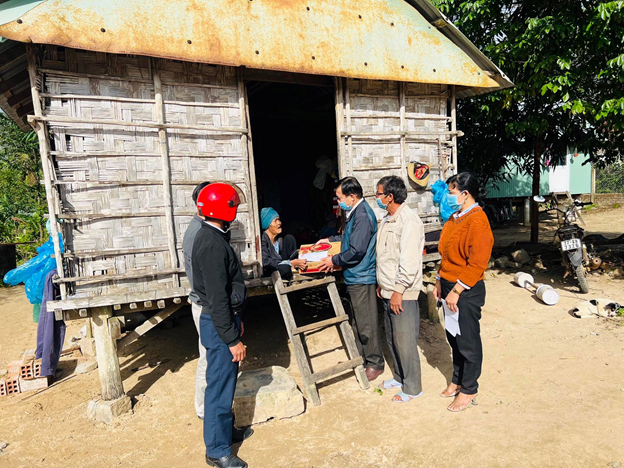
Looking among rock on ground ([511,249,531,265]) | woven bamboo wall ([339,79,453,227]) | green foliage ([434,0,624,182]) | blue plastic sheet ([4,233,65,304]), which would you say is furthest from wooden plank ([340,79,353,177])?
rock on ground ([511,249,531,265])

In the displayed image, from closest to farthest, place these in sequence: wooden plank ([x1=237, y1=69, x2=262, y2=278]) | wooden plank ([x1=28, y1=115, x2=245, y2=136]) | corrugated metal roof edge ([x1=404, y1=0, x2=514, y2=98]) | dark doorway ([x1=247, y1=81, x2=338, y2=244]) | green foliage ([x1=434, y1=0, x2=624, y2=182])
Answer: wooden plank ([x1=28, y1=115, x2=245, y2=136]), wooden plank ([x1=237, y1=69, x2=262, y2=278]), corrugated metal roof edge ([x1=404, y1=0, x2=514, y2=98]), green foliage ([x1=434, y1=0, x2=624, y2=182]), dark doorway ([x1=247, y1=81, x2=338, y2=244])

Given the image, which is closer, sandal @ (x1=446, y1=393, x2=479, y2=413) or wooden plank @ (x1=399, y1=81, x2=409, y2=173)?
sandal @ (x1=446, y1=393, x2=479, y2=413)

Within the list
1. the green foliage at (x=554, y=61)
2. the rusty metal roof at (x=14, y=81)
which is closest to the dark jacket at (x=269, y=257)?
the rusty metal roof at (x=14, y=81)

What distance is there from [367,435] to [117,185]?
10.7 ft

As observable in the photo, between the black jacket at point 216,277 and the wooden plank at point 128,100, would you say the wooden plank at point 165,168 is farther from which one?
the black jacket at point 216,277

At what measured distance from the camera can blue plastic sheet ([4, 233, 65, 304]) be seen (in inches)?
181

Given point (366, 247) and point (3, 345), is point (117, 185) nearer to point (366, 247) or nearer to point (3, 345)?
point (366, 247)

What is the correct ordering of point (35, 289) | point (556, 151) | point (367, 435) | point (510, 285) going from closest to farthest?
point (367, 435)
point (35, 289)
point (510, 285)
point (556, 151)

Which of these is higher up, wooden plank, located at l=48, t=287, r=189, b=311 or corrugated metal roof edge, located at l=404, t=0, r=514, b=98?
corrugated metal roof edge, located at l=404, t=0, r=514, b=98

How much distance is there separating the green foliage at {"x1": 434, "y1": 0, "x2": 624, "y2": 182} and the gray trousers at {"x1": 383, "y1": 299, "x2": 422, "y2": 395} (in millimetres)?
4558

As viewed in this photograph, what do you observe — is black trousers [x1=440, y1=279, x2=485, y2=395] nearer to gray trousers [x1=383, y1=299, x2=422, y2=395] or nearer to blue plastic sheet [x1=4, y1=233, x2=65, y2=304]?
gray trousers [x1=383, y1=299, x2=422, y2=395]

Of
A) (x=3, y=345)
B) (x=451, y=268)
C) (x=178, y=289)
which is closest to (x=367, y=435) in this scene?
(x=451, y=268)

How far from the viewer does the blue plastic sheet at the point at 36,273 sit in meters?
4.61

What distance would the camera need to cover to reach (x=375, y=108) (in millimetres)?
5301
